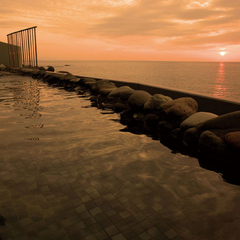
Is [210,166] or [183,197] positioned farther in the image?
[210,166]

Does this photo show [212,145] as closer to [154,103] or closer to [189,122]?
[189,122]

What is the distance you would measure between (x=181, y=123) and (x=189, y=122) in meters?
0.29

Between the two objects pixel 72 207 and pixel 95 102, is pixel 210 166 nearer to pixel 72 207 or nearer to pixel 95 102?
pixel 72 207

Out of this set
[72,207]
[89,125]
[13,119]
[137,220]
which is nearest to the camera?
[137,220]

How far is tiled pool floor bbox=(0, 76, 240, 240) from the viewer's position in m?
2.51

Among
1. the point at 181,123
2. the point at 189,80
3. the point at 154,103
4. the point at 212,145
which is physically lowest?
the point at 189,80

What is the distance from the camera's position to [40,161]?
13.4 feet

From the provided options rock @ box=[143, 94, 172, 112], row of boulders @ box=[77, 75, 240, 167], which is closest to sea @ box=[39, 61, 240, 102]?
rock @ box=[143, 94, 172, 112]

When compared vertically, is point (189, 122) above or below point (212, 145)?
above

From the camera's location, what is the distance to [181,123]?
587cm

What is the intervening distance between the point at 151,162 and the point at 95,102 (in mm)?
6796

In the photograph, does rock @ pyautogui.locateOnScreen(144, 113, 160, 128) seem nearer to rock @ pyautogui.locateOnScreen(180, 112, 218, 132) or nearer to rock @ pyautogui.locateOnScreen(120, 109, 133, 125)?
rock @ pyautogui.locateOnScreen(120, 109, 133, 125)

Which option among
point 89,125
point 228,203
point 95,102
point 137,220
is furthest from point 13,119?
point 228,203

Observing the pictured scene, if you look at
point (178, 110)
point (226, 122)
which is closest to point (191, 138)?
point (226, 122)
